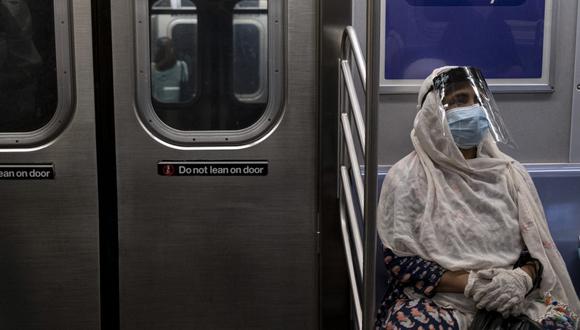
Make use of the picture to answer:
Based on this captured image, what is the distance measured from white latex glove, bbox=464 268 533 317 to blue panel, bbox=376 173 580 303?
2.01 ft

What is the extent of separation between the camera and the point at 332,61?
3.22m

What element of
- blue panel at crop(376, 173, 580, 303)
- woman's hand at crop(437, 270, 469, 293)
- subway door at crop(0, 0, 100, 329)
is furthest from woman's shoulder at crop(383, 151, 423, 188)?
subway door at crop(0, 0, 100, 329)

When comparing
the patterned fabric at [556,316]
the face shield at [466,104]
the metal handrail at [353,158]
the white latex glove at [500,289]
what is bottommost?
the patterned fabric at [556,316]

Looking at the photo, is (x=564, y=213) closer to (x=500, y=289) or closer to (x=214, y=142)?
(x=500, y=289)

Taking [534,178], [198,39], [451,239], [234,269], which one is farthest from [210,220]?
[534,178]

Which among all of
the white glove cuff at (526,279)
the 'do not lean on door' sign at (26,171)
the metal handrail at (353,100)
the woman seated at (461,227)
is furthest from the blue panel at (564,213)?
the 'do not lean on door' sign at (26,171)

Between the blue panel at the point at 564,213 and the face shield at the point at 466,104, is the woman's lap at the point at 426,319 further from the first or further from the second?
the face shield at the point at 466,104

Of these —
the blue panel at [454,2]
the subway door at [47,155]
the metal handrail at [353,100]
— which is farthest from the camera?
the blue panel at [454,2]

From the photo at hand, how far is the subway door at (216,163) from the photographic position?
3.22m

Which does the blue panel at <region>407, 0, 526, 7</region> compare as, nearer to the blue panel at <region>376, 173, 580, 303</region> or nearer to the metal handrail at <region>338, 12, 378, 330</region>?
the metal handrail at <region>338, 12, 378, 330</region>

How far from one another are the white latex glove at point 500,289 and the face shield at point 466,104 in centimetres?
55

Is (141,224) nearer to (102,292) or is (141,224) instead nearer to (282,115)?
(102,292)

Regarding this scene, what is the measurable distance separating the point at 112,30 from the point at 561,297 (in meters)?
2.24

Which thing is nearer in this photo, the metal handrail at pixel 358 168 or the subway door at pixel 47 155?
the metal handrail at pixel 358 168
